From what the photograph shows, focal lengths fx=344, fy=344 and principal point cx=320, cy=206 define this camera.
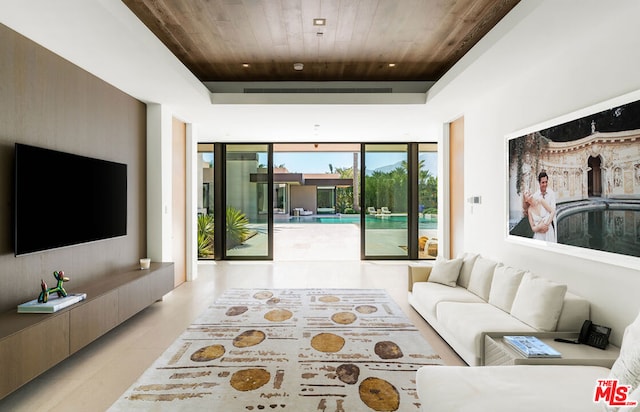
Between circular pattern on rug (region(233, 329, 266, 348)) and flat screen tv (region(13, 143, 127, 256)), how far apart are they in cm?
184

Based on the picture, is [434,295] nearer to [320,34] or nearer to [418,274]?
[418,274]

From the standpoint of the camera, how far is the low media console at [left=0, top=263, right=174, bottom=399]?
2.22m

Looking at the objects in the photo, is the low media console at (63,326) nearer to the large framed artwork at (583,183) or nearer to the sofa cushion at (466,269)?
the sofa cushion at (466,269)

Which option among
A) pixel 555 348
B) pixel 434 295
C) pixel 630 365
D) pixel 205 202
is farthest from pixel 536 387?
pixel 205 202

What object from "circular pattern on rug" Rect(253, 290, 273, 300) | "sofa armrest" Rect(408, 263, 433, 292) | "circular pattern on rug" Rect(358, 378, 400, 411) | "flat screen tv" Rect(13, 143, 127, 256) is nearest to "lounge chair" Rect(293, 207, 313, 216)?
"circular pattern on rug" Rect(253, 290, 273, 300)

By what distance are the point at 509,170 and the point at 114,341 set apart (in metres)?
4.58

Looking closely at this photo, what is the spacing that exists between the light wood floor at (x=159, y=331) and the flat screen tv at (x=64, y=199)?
1037 millimetres

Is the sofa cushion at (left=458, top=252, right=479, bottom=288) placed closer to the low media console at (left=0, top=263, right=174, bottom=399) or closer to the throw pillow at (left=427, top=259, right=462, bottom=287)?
the throw pillow at (left=427, top=259, right=462, bottom=287)

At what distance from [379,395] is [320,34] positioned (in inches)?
133

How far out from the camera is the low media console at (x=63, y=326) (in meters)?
2.22

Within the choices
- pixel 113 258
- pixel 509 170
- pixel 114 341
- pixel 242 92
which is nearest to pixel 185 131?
pixel 242 92

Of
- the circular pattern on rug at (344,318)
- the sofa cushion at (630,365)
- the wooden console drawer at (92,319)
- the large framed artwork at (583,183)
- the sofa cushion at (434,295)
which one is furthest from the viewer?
the circular pattern on rug at (344,318)

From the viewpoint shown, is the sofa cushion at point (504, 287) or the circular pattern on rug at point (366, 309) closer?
the sofa cushion at point (504, 287)

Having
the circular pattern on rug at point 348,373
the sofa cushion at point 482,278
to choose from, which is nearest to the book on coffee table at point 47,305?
the circular pattern on rug at point 348,373
